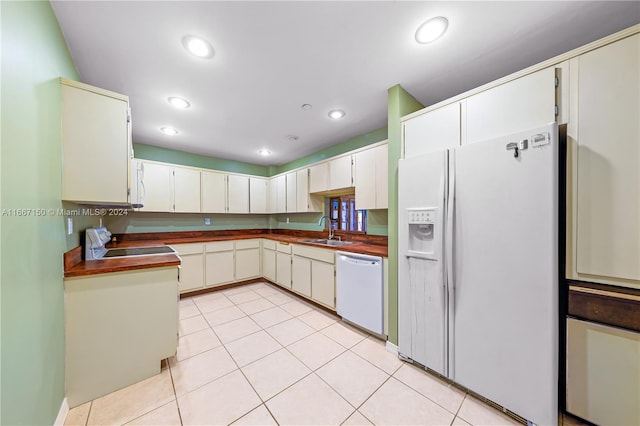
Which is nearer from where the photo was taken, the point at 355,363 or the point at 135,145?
the point at 355,363

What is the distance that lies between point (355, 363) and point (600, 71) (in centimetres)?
246

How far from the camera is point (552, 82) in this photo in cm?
129

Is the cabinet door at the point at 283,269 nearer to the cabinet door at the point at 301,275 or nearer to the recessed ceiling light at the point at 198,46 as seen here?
the cabinet door at the point at 301,275

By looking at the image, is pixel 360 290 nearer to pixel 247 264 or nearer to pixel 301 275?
pixel 301 275

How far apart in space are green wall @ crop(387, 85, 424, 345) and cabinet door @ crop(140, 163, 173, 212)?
3.34 metres

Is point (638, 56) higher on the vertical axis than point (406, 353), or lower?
higher

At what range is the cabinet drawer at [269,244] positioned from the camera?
376cm

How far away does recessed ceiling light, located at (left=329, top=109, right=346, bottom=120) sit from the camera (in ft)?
8.10

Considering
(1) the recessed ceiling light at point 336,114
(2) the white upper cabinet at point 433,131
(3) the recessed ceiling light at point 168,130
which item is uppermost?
(1) the recessed ceiling light at point 336,114

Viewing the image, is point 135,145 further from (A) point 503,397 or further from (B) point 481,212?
(A) point 503,397

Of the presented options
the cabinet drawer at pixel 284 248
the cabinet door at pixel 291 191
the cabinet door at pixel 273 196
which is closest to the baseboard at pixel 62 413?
the cabinet drawer at pixel 284 248

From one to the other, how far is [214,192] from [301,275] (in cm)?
217

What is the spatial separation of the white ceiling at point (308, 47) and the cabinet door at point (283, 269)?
6.93ft

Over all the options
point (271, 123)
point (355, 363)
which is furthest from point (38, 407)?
point (271, 123)
